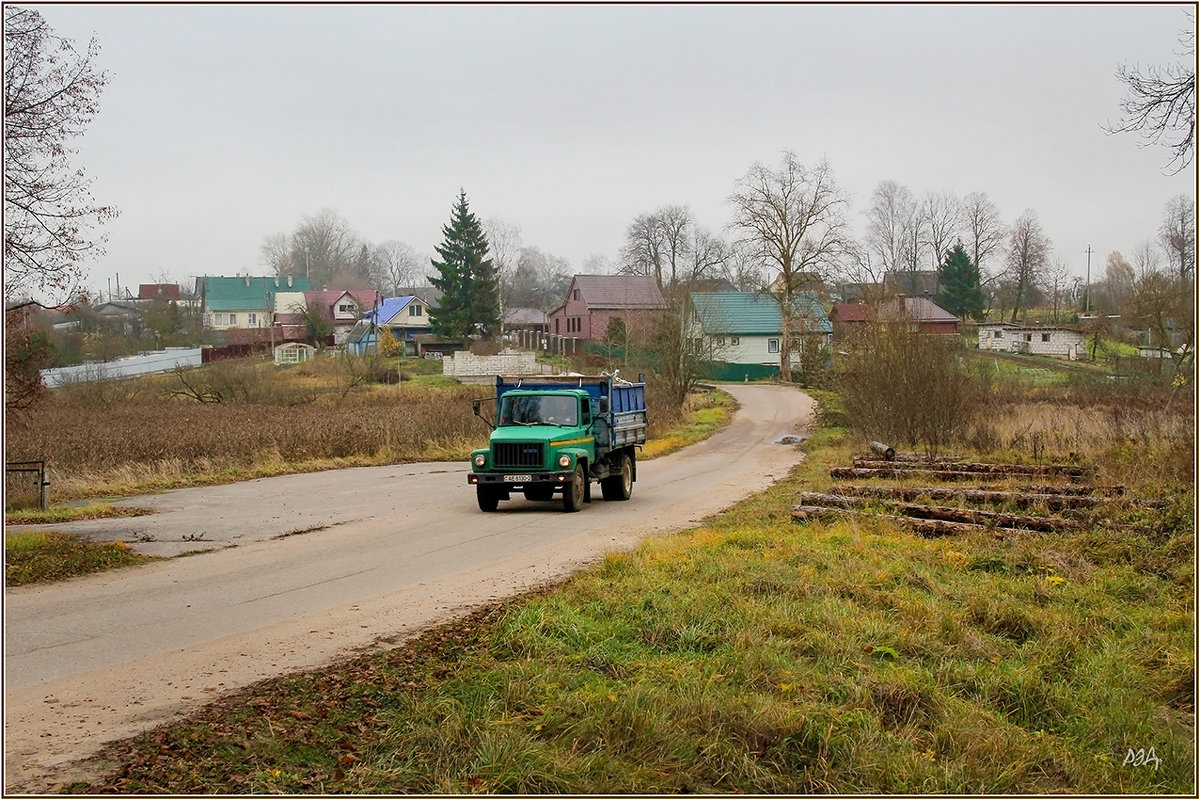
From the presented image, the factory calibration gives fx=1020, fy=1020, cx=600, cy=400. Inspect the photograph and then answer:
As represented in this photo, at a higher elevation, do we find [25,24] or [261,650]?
[25,24]

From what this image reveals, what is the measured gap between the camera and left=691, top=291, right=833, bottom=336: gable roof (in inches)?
2751

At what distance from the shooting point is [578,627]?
9508 mm

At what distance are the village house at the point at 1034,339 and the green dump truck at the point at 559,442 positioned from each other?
63590 mm

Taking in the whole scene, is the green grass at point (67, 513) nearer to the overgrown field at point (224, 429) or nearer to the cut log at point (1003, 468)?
the overgrown field at point (224, 429)

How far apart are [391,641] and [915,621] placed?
4.98 meters

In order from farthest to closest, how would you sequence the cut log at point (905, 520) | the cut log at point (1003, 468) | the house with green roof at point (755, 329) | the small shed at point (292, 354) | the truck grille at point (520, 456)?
the small shed at point (292, 354), the house with green roof at point (755, 329), the cut log at point (1003, 468), the truck grille at point (520, 456), the cut log at point (905, 520)

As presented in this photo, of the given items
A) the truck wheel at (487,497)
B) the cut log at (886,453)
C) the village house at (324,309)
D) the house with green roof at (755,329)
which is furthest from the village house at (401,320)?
the truck wheel at (487,497)

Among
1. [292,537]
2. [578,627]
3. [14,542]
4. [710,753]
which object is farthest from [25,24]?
[710,753]

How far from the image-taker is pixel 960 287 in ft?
320

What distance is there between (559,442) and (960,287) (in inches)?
3382

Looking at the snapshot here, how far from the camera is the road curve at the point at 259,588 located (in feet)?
25.2

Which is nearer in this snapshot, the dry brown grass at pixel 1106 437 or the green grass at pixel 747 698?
the green grass at pixel 747 698

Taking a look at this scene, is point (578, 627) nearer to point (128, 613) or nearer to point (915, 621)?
point (915, 621)

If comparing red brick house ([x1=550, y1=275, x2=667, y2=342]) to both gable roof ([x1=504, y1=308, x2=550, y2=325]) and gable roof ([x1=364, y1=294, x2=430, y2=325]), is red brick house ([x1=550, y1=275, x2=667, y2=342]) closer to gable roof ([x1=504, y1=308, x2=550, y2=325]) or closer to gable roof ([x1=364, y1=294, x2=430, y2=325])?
gable roof ([x1=364, y1=294, x2=430, y2=325])
